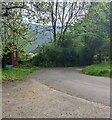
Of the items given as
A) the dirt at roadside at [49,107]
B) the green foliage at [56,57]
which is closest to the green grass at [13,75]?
the dirt at roadside at [49,107]

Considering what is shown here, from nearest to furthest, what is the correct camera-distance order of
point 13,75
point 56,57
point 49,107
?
1. point 49,107
2. point 13,75
3. point 56,57

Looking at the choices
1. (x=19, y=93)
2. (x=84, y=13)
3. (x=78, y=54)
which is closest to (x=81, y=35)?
(x=78, y=54)

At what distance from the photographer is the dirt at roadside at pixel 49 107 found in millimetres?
6863

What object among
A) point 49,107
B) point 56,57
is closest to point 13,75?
point 49,107

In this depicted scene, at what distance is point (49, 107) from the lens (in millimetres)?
7809

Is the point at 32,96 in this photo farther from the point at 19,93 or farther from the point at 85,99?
the point at 85,99

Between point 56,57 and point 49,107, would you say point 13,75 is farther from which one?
point 56,57

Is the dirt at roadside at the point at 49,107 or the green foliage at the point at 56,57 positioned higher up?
the green foliage at the point at 56,57

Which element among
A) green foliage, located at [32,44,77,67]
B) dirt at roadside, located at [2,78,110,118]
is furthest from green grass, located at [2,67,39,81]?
green foliage, located at [32,44,77,67]

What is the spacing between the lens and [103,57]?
31.6 metres

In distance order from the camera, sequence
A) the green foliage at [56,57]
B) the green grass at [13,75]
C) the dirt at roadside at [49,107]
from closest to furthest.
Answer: the dirt at roadside at [49,107], the green grass at [13,75], the green foliage at [56,57]

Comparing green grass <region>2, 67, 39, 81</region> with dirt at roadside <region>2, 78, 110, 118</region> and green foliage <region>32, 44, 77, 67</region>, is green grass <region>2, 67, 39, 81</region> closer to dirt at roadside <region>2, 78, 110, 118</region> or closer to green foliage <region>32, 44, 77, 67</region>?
dirt at roadside <region>2, 78, 110, 118</region>

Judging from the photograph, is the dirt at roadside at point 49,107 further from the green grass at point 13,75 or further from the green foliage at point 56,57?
the green foliage at point 56,57

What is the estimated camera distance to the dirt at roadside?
6.86m
